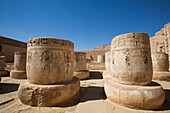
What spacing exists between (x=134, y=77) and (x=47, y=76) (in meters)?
2.76

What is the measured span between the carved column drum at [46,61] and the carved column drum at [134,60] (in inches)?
80.0

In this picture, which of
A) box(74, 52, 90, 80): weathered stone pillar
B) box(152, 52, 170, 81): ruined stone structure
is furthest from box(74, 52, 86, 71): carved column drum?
box(152, 52, 170, 81): ruined stone structure

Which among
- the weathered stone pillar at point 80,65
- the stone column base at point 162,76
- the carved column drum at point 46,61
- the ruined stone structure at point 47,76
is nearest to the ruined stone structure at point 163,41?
the stone column base at point 162,76

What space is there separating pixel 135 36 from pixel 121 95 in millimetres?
1888

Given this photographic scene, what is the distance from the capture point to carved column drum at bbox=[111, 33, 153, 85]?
2561 mm

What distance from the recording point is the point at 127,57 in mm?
2670

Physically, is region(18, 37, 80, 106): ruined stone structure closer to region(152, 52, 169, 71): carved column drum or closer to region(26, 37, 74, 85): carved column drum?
region(26, 37, 74, 85): carved column drum

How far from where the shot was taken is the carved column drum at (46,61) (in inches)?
107

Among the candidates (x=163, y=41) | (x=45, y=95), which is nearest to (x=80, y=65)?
(x=45, y=95)

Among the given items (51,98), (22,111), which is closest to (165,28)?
(51,98)

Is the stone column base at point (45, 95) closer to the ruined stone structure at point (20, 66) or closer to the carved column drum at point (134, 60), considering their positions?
the carved column drum at point (134, 60)

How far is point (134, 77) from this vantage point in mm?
2568

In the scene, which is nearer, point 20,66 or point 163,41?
point 20,66

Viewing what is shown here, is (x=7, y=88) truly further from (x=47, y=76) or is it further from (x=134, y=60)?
(x=134, y=60)
